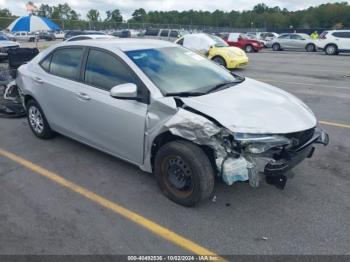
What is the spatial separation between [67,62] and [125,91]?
5.27ft

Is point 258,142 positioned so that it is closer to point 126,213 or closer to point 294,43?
point 126,213

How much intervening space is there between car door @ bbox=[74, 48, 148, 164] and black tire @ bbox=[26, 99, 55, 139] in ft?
3.34

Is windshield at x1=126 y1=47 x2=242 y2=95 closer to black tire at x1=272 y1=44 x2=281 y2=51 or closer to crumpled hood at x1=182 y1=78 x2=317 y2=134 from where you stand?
crumpled hood at x1=182 y1=78 x2=317 y2=134

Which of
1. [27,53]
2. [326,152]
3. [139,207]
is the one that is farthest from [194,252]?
[27,53]

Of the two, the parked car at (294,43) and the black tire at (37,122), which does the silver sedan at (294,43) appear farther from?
the black tire at (37,122)

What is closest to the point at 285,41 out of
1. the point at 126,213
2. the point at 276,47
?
the point at 276,47

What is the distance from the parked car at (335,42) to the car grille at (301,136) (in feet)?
72.5

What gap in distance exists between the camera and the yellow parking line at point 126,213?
2885 mm

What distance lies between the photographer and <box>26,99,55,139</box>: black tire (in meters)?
5.07

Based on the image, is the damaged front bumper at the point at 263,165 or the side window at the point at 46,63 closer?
the damaged front bumper at the point at 263,165

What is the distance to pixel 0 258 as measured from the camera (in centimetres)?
275

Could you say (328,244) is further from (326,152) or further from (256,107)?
(326,152)

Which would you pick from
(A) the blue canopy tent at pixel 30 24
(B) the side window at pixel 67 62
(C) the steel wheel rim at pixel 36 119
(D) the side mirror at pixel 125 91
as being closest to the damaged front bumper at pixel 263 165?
(D) the side mirror at pixel 125 91

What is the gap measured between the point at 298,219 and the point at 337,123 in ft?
11.6
